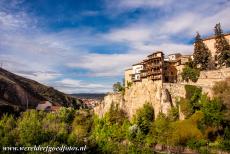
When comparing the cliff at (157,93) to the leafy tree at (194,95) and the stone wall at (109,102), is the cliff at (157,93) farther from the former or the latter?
the leafy tree at (194,95)

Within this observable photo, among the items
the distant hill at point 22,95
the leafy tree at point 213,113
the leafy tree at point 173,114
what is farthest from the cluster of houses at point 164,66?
the distant hill at point 22,95

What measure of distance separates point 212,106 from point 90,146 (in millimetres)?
20048

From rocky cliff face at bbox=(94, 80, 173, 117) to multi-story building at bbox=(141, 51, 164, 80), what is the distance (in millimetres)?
2238

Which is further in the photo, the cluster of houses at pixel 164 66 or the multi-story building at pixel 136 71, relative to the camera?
the multi-story building at pixel 136 71

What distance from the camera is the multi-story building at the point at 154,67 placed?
64812 millimetres

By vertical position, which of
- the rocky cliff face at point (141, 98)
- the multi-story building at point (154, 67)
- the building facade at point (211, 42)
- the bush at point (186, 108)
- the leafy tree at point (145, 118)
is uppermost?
the building facade at point (211, 42)

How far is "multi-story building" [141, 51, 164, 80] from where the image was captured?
64.8 m

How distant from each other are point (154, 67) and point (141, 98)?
7907 mm

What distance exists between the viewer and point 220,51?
6041cm

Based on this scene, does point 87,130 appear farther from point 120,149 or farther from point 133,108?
point 120,149

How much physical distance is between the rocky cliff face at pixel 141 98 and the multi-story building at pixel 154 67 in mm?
2238

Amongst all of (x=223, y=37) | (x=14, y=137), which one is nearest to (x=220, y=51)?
(x=223, y=37)

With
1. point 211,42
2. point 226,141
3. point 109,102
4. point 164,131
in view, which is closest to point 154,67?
point 211,42

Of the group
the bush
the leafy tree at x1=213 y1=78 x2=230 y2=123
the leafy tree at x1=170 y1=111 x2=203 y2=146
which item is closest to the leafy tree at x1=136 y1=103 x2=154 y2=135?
the bush
